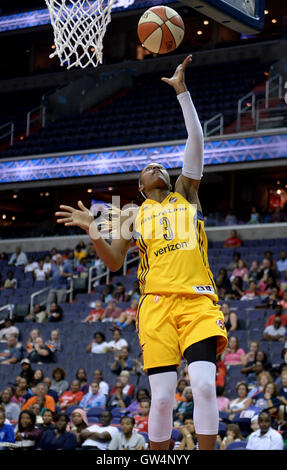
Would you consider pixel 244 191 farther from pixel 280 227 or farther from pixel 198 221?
pixel 198 221

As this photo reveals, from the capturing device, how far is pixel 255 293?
1563 centimetres

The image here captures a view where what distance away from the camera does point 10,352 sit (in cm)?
1617

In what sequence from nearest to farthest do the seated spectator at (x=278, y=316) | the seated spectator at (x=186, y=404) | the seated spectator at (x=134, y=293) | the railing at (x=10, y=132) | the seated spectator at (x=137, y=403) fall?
the seated spectator at (x=186, y=404) < the seated spectator at (x=137, y=403) < the seated spectator at (x=278, y=316) < the seated spectator at (x=134, y=293) < the railing at (x=10, y=132)

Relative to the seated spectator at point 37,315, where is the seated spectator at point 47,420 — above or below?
below

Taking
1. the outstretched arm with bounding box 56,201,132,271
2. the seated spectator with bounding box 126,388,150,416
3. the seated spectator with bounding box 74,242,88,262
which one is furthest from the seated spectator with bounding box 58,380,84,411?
the outstretched arm with bounding box 56,201,132,271

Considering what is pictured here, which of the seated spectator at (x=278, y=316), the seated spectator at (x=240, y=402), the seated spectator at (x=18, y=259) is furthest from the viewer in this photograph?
the seated spectator at (x=18, y=259)

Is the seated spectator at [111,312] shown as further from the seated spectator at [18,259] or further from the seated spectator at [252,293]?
the seated spectator at [18,259]

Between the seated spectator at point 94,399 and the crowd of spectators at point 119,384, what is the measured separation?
0.06 ft

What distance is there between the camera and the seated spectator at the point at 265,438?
9336mm

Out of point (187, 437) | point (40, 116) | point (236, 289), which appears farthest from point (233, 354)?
point (40, 116)

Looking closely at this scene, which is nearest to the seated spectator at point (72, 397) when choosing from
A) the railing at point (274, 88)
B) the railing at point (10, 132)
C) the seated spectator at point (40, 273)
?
the seated spectator at point (40, 273)

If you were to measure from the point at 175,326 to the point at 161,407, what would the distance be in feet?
1.66

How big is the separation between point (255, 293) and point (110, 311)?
3.19 m
